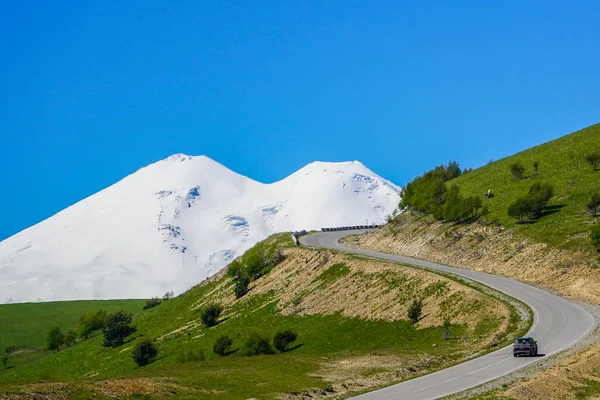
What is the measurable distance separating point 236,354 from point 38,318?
118333 millimetres

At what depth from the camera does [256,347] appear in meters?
67.0

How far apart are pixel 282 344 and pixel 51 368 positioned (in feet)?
200

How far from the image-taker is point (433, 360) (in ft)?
154

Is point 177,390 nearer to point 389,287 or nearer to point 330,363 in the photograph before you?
point 330,363

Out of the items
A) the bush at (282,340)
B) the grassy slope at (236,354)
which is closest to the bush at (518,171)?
the grassy slope at (236,354)

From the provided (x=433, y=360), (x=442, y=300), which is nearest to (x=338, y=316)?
(x=442, y=300)

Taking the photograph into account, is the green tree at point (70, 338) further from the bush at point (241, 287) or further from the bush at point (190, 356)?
the bush at point (190, 356)

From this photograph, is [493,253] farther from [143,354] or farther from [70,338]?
[70,338]

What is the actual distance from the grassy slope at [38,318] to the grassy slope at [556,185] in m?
104

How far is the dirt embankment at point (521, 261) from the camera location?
36594 millimetres

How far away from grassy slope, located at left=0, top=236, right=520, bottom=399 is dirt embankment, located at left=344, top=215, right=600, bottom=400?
1150cm

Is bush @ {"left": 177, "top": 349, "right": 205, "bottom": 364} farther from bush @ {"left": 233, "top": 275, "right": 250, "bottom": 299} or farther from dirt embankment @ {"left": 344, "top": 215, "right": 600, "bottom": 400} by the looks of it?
dirt embankment @ {"left": 344, "top": 215, "right": 600, "bottom": 400}

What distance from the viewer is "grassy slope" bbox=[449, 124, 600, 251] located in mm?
80500

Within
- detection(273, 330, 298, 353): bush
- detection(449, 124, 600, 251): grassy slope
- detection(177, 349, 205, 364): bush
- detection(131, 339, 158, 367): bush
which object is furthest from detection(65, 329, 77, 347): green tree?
detection(449, 124, 600, 251): grassy slope
